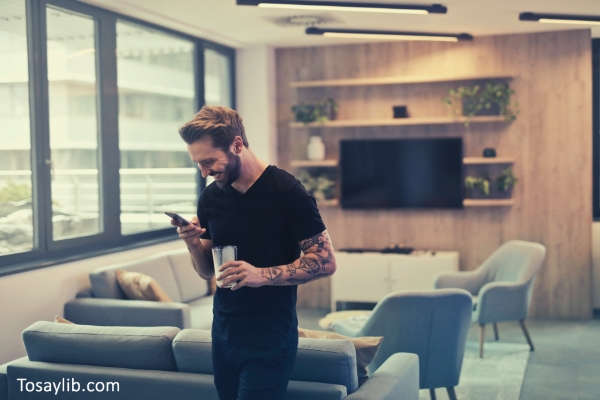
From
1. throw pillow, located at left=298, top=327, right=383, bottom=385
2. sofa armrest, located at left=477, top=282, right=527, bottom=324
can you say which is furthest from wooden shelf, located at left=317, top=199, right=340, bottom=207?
throw pillow, located at left=298, top=327, right=383, bottom=385

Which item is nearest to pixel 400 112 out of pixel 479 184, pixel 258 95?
pixel 479 184

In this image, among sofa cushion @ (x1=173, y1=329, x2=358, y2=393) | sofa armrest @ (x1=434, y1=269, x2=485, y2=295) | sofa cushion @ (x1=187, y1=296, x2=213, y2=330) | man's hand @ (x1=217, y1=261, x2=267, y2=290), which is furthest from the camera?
sofa armrest @ (x1=434, y1=269, x2=485, y2=295)

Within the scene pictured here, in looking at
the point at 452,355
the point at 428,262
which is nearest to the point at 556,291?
the point at 428,262

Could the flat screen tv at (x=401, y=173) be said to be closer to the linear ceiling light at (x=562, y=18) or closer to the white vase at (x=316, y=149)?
the white vase at (x=316, y=149)

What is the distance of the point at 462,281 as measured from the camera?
5.97 metres

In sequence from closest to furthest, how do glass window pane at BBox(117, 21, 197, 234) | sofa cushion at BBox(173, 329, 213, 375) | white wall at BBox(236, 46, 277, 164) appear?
sofa cushion at BBox(173, 329, 213, 375), glass window pane at BBox(117, 21, 197, 234), white wall at BBox(236, 46, 277, 164)

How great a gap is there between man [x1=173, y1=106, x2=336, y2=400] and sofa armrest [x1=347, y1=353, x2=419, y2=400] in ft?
1.88

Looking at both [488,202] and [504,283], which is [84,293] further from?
[488,202]

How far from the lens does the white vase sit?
7126 millimetres

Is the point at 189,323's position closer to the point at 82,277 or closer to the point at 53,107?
the point at 82,277

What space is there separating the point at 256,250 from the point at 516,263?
13.2 feet

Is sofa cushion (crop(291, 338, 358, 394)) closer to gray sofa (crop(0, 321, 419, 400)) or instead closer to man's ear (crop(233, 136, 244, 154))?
gray sofa (crop(0, 321, 419, 400))

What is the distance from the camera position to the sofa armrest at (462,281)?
233 inches

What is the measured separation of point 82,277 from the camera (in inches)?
194
